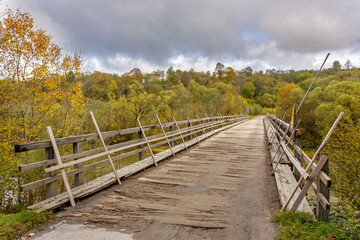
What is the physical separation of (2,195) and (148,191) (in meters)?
4.21

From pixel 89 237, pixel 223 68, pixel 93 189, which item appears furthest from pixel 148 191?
pixel 223 68

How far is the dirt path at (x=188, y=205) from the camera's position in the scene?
3338 mm

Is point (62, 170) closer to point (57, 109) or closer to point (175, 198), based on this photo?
point (175, 198)

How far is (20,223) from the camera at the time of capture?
3.30m

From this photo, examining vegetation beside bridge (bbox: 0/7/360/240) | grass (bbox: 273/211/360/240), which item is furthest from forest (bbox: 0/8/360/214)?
grass (bbox: 273/211/360/240)

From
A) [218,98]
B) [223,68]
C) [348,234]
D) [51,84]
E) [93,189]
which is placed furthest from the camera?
[223,68]

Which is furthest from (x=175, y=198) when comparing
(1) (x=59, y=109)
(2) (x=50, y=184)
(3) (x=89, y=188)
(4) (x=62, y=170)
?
(1) (x=59, y=109)

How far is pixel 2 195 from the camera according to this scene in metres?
6.25

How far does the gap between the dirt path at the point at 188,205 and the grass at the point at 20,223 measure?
29cm

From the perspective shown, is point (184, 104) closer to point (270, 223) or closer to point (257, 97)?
point (270, 223)

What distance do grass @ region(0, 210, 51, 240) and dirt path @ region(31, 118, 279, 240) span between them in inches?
11.3

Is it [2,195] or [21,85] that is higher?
[21,85]

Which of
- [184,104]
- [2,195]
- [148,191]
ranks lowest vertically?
[2,195]

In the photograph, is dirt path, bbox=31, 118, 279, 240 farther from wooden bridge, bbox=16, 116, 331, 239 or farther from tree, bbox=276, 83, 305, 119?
tree, bbox=276, 83, 305, 119
